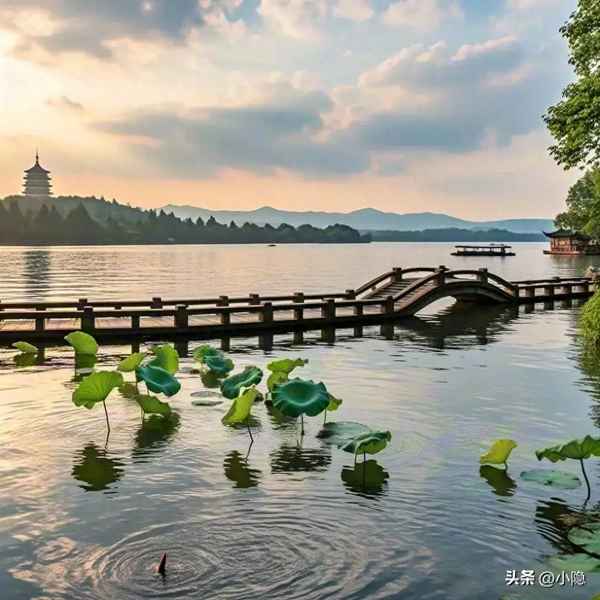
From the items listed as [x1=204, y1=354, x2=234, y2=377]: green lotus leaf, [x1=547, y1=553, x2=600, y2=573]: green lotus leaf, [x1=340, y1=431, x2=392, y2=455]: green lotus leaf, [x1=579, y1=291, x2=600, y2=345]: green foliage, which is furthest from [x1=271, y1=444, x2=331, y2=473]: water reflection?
[x1=579, y1=291, x2=600, y2=345]: green foliage

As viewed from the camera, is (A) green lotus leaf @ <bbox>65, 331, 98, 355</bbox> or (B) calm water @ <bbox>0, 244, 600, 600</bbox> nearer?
(B) calm water @ <bbox>0, 244, 600, 600</bbox>

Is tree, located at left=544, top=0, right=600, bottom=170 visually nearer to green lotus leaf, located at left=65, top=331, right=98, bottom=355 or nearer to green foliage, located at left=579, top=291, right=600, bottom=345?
green foliage, located at left=579, top=291, right=600, bottom=345

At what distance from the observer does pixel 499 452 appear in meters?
10.4

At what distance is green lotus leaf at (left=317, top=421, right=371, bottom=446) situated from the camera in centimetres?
1202

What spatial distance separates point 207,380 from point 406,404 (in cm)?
514

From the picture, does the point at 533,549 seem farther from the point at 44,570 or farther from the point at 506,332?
the point at 506,332

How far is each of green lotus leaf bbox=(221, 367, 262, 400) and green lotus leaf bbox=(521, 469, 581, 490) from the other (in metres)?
5.51

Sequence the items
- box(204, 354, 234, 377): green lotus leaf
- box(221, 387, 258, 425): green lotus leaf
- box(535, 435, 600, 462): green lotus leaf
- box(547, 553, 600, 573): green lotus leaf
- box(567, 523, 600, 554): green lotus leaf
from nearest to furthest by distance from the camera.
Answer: box(547, 553, 600, 573): green lotus leaf < box(567, 523, 600, 554): green lotus leaf < box(535, 435, 600, 462): green lotus leaf < box(221, 387, 258, 425): green lotus leaf < box(204, 354, 234, 377): green lotus leaf

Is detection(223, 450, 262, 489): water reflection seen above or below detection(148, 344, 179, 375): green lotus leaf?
below

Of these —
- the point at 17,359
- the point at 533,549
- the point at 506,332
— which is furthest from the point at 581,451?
the point at 506,332

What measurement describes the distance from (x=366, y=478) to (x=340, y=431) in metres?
2.25

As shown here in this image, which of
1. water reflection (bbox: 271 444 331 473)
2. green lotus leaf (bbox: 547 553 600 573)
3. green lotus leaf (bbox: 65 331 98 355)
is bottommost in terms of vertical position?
green lotus leaf (bbox: 547 553 600 573)

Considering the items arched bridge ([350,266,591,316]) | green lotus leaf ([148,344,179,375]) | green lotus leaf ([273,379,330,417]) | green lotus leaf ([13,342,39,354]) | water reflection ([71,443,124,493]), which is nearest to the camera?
water reflection ([71,443,124,493])

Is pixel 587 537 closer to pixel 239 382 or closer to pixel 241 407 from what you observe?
pixel 241 407
